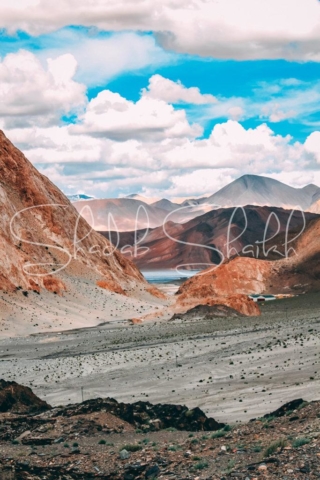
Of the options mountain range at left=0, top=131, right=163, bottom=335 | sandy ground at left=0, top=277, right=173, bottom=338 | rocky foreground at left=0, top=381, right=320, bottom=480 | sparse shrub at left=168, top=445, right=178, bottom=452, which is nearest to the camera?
rocky foreground at left=0, top=381, right=320, bottom=480

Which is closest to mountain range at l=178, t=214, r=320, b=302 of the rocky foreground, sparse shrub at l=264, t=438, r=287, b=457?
the rocky foreground

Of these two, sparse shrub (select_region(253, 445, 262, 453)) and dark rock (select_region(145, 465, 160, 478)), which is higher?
sparse shrub (select_region(253, 445, 262, 453))

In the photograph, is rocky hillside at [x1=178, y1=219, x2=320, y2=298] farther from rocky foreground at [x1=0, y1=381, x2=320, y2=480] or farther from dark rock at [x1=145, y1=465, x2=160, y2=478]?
dark rock at [x1=145, y1=465, x2=160, y2=478]

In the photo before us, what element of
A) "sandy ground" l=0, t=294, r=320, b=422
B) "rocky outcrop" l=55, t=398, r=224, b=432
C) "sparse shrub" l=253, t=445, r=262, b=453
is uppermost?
"sparse shrub" l=253, t=445, r=262, b=453

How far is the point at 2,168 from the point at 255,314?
32.6 meters

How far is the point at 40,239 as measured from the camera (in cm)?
7675

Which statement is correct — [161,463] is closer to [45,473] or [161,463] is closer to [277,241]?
[45,473]

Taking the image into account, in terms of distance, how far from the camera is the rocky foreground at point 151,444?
41.8 ft

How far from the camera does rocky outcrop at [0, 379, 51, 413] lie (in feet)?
78.0

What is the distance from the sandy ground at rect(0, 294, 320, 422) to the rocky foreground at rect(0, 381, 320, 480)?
12.7 feet

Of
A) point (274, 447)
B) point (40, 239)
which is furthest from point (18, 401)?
point (40, 239)

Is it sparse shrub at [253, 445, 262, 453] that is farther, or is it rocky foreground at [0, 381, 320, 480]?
sparse shrub at [253, 445, 262, 453]

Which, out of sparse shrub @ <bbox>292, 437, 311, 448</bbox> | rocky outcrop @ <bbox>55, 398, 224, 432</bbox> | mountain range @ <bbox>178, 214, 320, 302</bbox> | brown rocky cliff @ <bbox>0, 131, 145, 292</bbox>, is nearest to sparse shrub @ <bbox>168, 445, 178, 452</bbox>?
sparse shrub @ <bbox>292, 437, 311, 448</bbox>

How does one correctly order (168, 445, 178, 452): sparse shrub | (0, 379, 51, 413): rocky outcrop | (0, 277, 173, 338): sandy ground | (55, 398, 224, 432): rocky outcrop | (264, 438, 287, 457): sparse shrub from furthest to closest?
(0, 277, 173, 338): sandy ground < (0, 379, 51, 413): rocky outcrop < (55, 398, 224, 432): rocky outcrop < (168, 445, 178, 452): sparse shrub < (264, 438, 287, 457): sparse shrub
